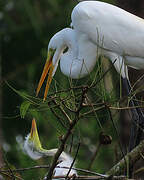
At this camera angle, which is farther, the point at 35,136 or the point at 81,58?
the point at 81,58

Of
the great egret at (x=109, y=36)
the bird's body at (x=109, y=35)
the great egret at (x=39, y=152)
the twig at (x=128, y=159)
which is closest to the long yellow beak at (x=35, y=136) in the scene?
the great egret at (x=39, y=152)

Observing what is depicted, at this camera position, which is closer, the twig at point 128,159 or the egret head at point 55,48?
the twig at point 128,159

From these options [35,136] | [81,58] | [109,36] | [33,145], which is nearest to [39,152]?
[33,145]

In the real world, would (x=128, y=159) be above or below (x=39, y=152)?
above

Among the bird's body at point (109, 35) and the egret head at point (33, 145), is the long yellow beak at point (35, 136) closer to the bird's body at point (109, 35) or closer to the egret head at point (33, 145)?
the egret head at point (33, 145)

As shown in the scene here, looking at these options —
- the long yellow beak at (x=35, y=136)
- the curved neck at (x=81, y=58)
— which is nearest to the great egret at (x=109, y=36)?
the curved neck at (x=81, y=58)

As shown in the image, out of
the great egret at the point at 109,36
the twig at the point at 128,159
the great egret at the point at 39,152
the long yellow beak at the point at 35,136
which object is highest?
the great egret at the point at 109,36

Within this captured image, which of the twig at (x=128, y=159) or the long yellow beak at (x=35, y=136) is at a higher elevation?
the twig at (x=128, y=159)

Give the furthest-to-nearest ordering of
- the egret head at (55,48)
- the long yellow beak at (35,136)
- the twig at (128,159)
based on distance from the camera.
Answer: the egret head at (55,48)
the long yellow beak at (35,136)
the twig at (128,159)

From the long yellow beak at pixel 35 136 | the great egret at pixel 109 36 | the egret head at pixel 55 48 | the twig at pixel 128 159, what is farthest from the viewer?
the egret head at pixel 55 48

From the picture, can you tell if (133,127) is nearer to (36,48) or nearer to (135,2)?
→ (135,2)

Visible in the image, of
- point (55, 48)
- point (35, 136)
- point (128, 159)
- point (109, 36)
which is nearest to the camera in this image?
point (128, 159)

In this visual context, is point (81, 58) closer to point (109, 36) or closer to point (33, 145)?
point (109, 36)

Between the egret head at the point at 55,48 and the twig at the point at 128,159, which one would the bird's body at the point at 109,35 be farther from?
the twig at the point at 128,159
